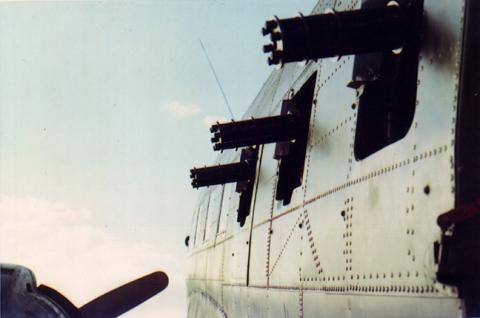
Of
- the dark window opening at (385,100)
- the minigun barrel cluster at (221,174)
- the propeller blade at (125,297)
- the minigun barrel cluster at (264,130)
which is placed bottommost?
the propeller blade at (125,297)

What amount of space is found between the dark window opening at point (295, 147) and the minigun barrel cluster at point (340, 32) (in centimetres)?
174

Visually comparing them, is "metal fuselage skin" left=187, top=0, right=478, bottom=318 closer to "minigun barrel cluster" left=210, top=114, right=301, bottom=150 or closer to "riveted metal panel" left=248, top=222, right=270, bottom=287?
"riveted metal panel" left=248, top=222, right=270, bottom=287

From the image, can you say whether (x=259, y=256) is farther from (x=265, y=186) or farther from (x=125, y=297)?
(x=125, y=297)

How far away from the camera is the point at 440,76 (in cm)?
282

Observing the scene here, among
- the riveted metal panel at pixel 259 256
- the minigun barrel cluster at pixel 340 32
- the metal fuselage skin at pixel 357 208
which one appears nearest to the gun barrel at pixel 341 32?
the minigun barrel cluster at pixel 340 32

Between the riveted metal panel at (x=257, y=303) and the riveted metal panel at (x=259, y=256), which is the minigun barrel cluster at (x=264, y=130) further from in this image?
the riveted metal panel at (x=257, y=303)

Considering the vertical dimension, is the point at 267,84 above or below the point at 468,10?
above

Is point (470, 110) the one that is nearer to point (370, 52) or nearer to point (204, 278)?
point (370, 52)

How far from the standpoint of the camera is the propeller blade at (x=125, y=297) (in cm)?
280

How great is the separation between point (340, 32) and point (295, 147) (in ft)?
8.43

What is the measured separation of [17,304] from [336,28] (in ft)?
7.13

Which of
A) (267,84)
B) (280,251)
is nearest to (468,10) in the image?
(280,251)

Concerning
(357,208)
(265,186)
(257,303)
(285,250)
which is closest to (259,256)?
(257,303)

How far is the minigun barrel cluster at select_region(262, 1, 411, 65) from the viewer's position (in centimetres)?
324
